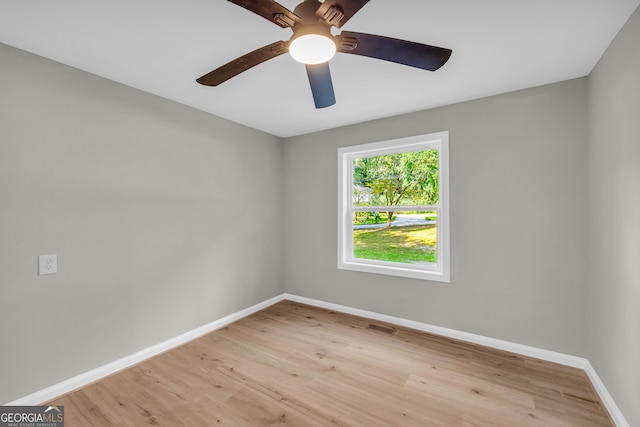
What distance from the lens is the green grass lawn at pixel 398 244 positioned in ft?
9.77

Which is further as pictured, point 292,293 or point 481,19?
point 292,293

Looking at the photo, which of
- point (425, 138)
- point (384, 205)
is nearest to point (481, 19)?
point (425, 138)

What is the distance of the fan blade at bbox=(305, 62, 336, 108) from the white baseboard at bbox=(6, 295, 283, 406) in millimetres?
2508

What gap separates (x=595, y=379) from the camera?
1.98 meters

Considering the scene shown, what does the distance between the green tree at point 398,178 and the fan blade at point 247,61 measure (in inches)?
82.8

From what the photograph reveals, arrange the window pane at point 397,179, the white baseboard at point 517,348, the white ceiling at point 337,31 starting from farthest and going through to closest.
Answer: the window pane at point 397,179, the white baseboard at point 517,348, the white ceiling at point 337,31

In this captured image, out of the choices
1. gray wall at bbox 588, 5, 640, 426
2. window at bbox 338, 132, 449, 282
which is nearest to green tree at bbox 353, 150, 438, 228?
window at bbox 338, 132, 449, 282

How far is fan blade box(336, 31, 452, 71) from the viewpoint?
1275mm

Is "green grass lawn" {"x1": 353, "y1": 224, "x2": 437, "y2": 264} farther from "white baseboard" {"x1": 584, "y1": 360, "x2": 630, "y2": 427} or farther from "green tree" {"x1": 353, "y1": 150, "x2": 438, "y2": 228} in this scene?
"white baseboard" {"x1": 584, "y1": 360, "x2": 630, "y2": 427}

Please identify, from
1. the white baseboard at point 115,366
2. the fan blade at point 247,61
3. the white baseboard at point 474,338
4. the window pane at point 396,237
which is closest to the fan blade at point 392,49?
the fan blade at point 247,61

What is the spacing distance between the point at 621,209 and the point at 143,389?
3.40 metres

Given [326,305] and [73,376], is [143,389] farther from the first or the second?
[326,305]

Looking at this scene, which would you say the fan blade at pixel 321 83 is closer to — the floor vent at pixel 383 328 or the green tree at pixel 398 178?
the green tree at pixel 398 178

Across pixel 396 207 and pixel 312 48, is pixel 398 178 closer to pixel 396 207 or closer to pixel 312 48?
pixel 396 207
